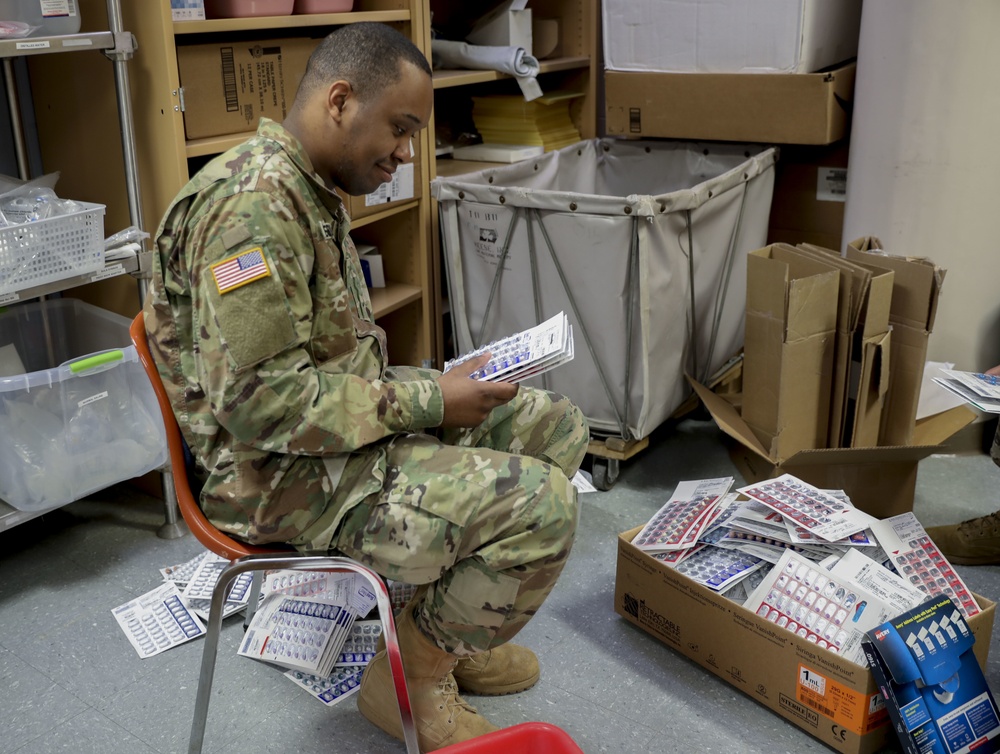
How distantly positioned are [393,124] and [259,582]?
960mm

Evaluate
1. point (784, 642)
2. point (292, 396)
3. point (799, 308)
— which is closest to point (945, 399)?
point (799, 308)

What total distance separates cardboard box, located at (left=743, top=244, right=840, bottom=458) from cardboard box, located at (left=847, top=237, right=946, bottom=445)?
0.15m

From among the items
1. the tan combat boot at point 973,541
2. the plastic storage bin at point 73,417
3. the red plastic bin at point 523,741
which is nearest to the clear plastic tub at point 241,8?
the plastic storage bin at point 73,417

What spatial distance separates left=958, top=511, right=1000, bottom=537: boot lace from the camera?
85.4 inches

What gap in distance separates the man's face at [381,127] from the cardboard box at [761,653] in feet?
3.08

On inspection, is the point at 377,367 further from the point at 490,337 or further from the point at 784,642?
the point at 490,337

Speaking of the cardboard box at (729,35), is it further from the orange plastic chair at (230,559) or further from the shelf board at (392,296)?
the orange plastic chair at (230,559)

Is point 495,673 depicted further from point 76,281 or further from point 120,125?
point 120,125

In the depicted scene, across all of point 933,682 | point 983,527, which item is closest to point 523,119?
point 983,527

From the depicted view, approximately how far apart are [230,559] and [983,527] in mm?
1684

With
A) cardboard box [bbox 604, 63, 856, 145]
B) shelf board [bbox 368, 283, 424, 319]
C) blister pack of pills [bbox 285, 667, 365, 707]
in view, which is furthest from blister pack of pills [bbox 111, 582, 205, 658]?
cardboard box [bbox 604, 63, 856, 145]

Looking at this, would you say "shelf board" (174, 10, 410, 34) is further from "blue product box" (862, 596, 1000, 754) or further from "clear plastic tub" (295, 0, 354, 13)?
"blue product box" (862, 596, 1000, 754)

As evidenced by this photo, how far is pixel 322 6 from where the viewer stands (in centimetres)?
238

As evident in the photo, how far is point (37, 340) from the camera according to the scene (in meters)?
2.37
